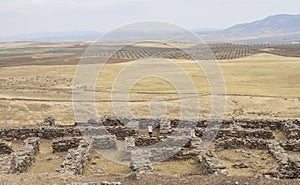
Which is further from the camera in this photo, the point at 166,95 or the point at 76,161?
the point at 166,95

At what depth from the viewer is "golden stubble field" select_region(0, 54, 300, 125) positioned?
114ft

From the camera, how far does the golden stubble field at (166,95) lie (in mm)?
34719

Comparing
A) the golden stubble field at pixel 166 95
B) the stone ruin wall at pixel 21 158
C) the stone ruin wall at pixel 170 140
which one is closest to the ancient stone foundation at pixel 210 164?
the stone ruin wall at pixel 170 140

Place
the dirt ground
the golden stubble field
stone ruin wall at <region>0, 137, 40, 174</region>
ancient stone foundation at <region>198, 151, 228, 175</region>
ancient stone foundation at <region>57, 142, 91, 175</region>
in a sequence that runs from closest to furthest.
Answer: the dirt ground, ancient stone foundation at <region>198, 151, 228, 175</region>, ancient stone foundation at <region>57, 142, 91, 175</region>, stone ruin wall at <region>0, 137, 40, 174</region>, the golden stubble field

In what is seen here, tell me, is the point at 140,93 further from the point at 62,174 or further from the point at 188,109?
the point at 62,174

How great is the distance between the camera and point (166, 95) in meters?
45.3

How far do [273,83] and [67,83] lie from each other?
106ft

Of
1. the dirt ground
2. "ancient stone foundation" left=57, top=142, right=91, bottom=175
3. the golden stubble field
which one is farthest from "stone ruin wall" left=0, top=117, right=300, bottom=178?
the golden stubble field

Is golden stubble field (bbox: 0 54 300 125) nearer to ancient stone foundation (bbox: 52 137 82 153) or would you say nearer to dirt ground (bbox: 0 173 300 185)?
ancient stone foundation (bbox: 52 137 82 153)

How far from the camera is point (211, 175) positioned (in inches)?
508

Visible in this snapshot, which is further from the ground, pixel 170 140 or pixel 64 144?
pixel 170 140

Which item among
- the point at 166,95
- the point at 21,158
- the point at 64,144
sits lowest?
the point at 166,95

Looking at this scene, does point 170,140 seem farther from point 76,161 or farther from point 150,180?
point 150,180

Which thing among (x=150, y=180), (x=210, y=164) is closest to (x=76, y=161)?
(x=150, y=180)
